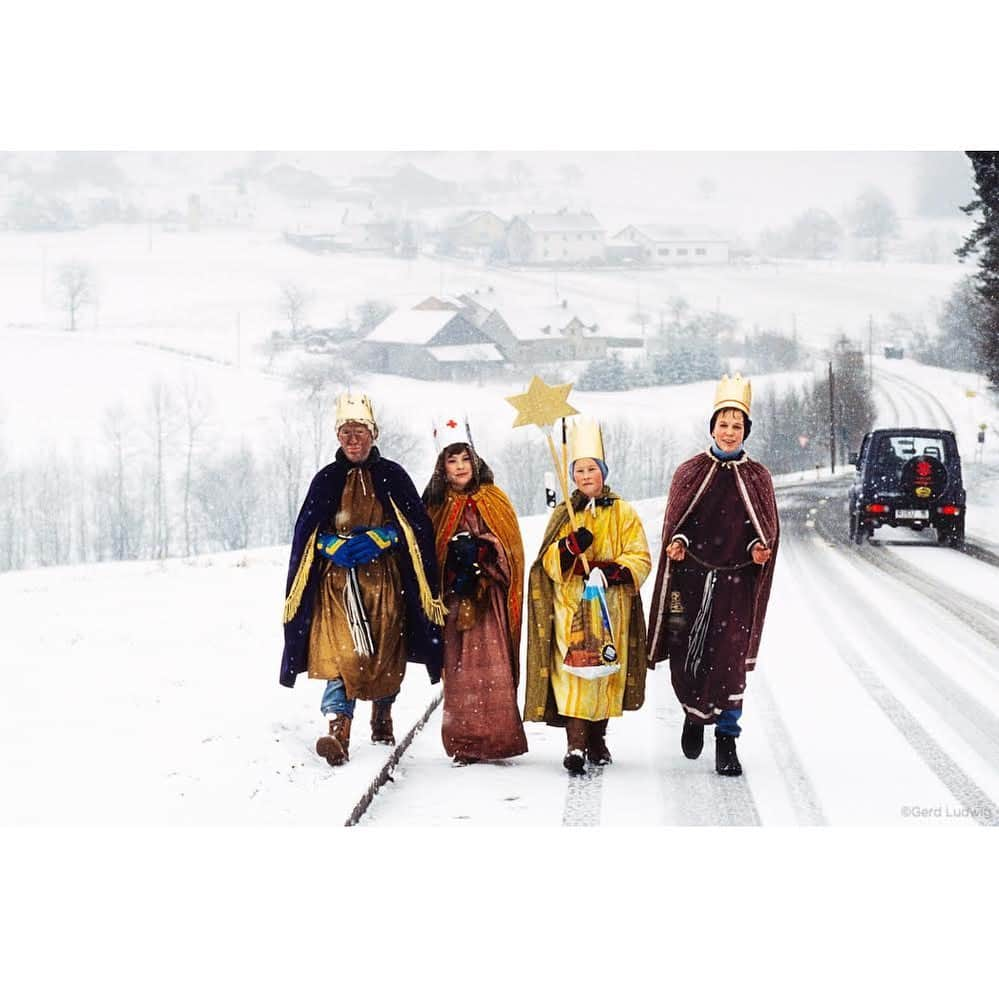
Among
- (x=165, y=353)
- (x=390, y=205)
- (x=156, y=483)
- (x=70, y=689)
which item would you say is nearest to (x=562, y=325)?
(x=390, y=205)

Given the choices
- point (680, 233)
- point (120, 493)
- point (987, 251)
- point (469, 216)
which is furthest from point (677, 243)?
point (120, 493)

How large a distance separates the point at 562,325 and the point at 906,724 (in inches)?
280

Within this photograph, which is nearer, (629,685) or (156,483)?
(629,685)

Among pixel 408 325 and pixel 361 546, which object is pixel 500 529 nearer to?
A: pixel 361 546

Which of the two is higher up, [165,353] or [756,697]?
[165,353]

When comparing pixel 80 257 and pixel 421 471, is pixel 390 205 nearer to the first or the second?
pixel 421 471

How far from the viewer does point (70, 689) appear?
838 centimetres

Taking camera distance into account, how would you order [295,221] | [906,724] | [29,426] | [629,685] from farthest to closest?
[29,426], [295,221], [906,724], [629,685]

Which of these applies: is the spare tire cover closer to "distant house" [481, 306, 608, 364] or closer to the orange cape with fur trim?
"distant house" [481, 306, 608, 364]

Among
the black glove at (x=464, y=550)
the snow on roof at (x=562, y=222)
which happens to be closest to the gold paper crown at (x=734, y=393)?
the black glove at (x=464, y=550)

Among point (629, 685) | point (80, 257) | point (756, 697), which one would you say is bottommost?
point (756, 697)

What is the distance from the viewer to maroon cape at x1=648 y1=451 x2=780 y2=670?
6.05 metres

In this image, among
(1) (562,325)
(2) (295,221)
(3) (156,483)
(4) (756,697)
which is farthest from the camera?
(3) (156,483)

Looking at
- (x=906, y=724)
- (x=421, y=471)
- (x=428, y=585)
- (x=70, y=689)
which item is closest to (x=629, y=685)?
(x=428, y=585)
